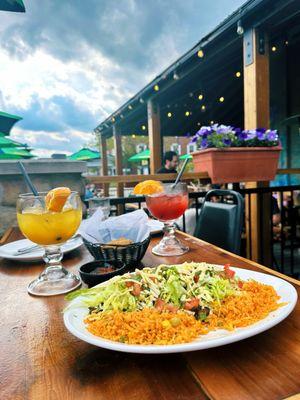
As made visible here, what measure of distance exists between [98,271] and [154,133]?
6135 mm

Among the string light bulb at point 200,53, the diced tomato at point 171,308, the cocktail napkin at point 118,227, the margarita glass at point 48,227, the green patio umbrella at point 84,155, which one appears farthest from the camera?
the green patio umbrella at point 84,155

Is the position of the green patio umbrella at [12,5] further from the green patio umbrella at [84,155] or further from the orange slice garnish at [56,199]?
the green patio umbrella at [84,155]

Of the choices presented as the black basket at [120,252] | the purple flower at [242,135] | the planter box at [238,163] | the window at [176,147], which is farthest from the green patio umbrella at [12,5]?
the window at [176,147]

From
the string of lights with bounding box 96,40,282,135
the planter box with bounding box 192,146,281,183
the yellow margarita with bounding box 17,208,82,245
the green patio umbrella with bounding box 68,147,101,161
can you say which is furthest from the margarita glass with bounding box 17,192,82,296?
the green patio umbrella with bounding box 68,147,101,161

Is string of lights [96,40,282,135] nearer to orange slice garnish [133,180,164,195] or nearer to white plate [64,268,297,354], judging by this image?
orange slice garnish [133,180,164,195]

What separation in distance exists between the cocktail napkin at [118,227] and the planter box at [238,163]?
57.3 inches

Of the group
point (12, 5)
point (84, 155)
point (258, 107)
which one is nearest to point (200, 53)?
point (258, 107)

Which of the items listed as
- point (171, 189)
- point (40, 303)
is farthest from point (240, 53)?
point (40, 303)

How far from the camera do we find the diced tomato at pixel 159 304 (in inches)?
21.6

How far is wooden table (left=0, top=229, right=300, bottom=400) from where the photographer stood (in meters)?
0.41

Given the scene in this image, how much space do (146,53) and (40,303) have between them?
10.2 meters

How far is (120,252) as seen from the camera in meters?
0.95

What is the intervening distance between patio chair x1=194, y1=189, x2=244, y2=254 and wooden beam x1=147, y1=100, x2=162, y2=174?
5.01 metres

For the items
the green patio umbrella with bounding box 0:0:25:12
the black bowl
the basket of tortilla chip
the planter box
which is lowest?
the black bowl
